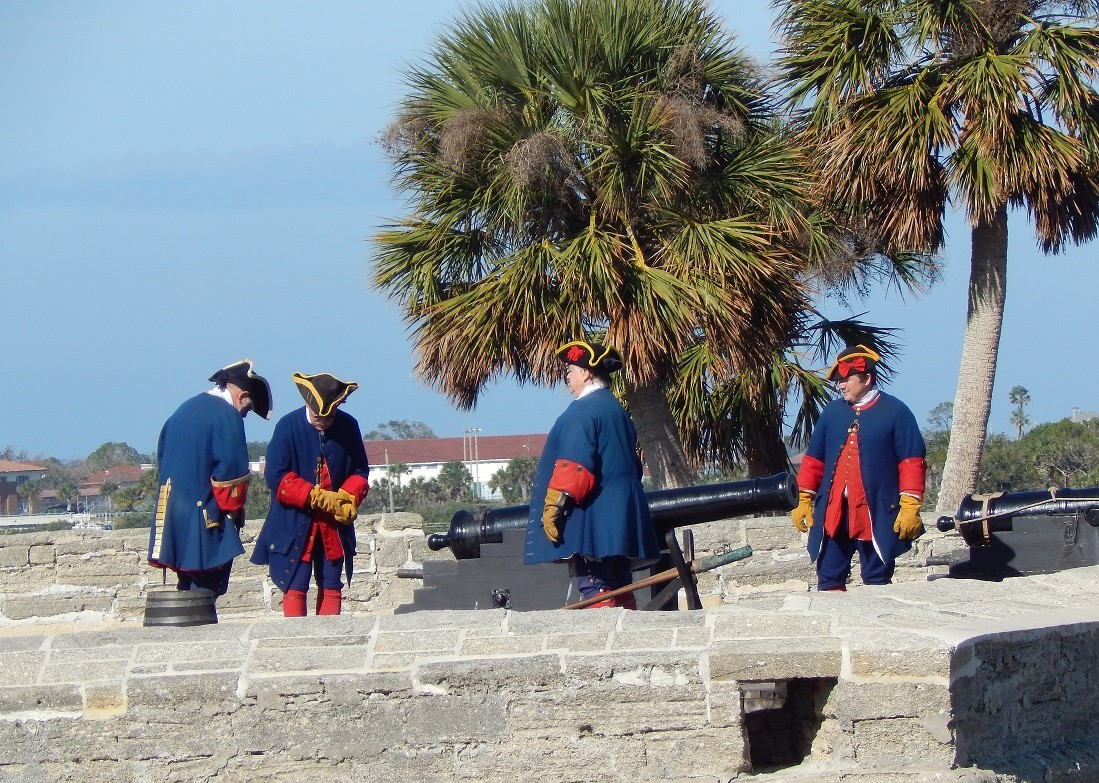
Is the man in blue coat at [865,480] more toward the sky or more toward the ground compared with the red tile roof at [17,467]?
more toward the ground

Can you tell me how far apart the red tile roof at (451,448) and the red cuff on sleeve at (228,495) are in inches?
1710

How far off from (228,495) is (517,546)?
1.56 m

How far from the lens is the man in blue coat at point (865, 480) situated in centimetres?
697

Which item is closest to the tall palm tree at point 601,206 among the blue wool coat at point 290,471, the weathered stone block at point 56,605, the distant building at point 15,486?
the weathered stone block at point 56,605

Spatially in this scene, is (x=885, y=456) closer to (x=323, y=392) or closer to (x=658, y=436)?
(x=323, y=392)

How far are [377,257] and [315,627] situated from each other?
8.18 metres

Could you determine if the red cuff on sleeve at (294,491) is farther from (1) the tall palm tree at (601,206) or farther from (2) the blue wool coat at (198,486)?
(1) the tall palm tree at (601,206)

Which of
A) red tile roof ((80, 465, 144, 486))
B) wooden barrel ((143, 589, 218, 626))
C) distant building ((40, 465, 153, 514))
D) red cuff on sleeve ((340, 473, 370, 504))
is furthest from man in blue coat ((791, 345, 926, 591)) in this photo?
red tile roof ((80, 465, 144, 486))

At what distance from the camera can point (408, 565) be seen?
1028cm

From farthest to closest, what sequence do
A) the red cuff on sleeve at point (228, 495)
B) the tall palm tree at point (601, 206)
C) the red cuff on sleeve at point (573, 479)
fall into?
1. the tall palm tree at point (601, 206)
2. the red cuff on sleeve at point (228, 495)
3. the red cuff on sleeve at point (573, 479)

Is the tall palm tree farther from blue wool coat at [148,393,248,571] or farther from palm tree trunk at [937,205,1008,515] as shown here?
blue wool coat at [148,393,248,571]

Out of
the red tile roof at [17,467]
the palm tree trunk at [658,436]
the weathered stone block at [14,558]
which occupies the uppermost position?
the red tile roof at [17,467]

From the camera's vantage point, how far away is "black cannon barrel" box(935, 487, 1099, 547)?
26.0ft

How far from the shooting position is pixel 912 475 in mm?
6930
